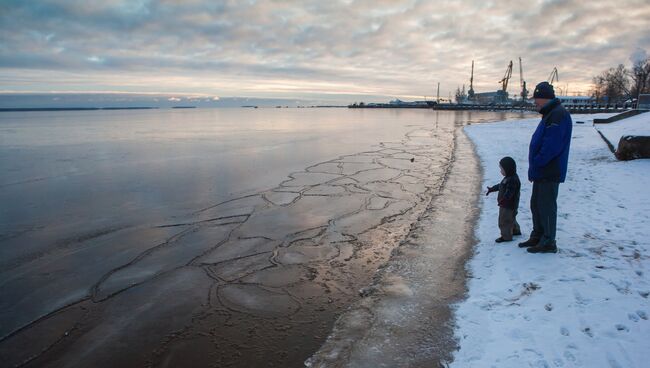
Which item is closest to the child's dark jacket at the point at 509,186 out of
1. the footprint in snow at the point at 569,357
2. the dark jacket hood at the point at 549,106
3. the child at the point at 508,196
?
the child at the point at 508,196

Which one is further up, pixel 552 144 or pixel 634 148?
pixel 552 144

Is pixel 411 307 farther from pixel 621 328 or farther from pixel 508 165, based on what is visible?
pixel 508 165

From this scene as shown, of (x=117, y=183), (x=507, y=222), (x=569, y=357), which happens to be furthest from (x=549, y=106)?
(x=117, y=183)

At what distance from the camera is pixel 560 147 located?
454 cm

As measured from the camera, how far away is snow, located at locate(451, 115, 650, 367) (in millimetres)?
3127

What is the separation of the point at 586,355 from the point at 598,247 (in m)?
2.55

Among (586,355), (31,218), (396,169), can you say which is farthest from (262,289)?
(396,169)

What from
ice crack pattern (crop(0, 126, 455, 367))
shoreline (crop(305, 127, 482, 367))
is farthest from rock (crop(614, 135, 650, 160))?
shoreline (crop(305, 127, 482, 367))

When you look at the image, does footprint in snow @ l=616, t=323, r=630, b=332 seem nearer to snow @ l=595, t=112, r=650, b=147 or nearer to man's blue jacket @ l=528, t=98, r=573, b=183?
man's blue jacket @ l=528, t=98, r=573, b=183

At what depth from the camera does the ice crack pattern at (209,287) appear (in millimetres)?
3701

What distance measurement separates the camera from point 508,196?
5359 mm

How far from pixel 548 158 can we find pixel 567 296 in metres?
1.60

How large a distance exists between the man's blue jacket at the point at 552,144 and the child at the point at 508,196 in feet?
1.75

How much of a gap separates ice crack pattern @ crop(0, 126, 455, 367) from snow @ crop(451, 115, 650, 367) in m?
1.40
